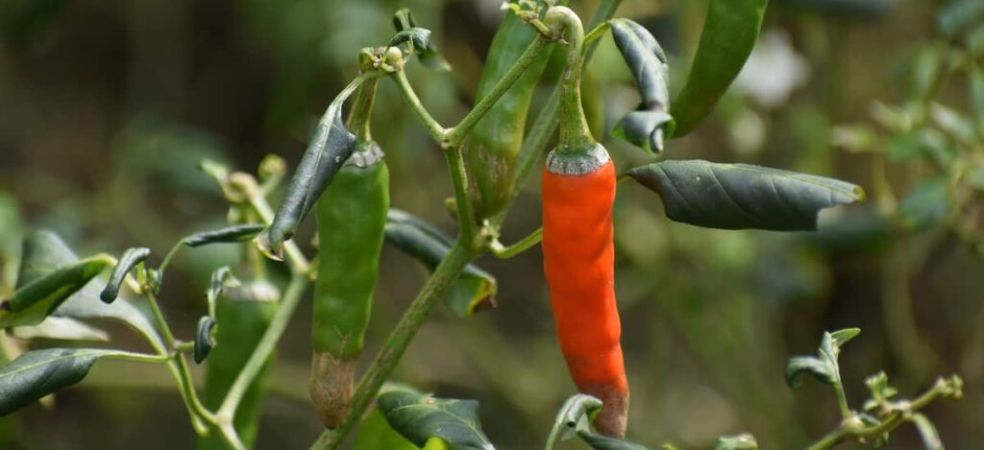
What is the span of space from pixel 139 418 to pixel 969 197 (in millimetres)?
1884

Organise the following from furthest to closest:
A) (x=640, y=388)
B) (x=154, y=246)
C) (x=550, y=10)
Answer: (x=640, y=388)
(x=154, y=246)
(x=550, y=10)

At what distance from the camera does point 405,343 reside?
1.19 meters

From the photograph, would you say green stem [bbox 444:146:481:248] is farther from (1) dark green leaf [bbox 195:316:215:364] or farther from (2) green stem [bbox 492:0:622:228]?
(1) dark green leaf [bbox 195:316:215:364]

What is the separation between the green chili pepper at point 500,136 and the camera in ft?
3.76

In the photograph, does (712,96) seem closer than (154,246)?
Yes

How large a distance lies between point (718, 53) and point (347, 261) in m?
0.33

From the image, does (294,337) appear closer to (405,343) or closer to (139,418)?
(139,418)

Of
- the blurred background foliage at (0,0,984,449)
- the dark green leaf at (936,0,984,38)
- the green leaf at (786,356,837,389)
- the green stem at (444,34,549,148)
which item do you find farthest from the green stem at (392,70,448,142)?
the dark green leaf at (936,0,984,38)

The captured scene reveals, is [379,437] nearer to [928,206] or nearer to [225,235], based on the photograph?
[225,235]

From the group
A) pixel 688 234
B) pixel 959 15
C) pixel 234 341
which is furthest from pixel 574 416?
pixel 688 234

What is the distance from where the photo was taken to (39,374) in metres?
1.14

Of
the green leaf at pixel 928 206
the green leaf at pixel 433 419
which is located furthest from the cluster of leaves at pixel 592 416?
the green leaf at pixel 928 206

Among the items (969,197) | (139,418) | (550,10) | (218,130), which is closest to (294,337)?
(139,418)

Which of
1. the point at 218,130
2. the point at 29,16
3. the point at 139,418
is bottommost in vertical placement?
the point at 139,418
